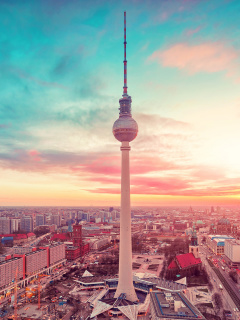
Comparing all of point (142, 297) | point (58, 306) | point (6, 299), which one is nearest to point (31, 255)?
point (6, 299)

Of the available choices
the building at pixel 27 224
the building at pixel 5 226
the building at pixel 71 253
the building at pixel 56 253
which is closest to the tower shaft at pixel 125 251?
the building at pixel 56 253

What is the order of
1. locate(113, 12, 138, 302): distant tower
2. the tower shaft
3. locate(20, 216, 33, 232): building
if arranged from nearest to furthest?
the tower shaft → locate(113, 12, 138, 302): distant tower → locate(20, 216, 33, 232): building

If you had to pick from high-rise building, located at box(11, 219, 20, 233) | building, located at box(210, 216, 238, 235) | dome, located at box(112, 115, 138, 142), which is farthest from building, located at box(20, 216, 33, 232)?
dome, located at box(112, 115, 138, 142)

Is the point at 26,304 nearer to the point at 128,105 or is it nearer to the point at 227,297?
the point at 227,297

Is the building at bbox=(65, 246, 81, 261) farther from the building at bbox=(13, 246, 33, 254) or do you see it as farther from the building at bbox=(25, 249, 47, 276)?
the building at bbox=(25, 249, 47, 276)

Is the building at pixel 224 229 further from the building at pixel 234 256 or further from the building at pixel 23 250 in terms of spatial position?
the building at pixel 23 250

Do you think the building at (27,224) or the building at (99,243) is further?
the building at (27,224)

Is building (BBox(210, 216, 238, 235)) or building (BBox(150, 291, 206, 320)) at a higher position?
building (BBox(150, 291, 206, 320))
